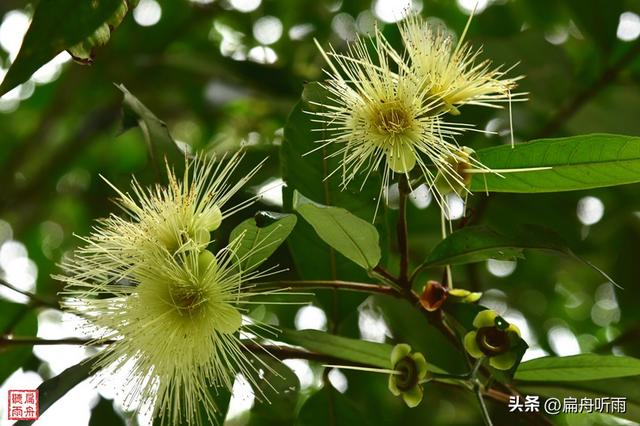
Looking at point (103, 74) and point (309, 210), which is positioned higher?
point (103, 74)

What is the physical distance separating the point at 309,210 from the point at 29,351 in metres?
0.81

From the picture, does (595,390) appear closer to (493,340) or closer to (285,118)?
(493,340)

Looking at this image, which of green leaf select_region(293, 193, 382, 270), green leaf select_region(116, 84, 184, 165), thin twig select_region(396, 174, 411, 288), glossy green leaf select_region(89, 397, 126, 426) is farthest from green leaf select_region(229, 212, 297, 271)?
glossy green leaf select_region(89, 397, 126, 426)

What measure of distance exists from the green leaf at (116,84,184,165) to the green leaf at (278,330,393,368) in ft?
1.11

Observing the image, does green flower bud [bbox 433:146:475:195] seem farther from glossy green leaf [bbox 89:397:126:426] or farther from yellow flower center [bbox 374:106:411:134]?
glossy green leaf [bbox 89:397:126:426]

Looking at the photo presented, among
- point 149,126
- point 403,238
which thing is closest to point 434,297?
point 403,238

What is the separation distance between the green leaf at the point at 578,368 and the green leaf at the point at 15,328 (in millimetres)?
877

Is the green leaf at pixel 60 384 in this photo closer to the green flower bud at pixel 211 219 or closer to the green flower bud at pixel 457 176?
the green flower bud at pixel 211 219

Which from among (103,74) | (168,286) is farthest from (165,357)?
(103,74)

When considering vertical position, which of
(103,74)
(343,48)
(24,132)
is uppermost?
(24,132)

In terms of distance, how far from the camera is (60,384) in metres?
1.10

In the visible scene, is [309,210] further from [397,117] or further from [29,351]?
[29,351]

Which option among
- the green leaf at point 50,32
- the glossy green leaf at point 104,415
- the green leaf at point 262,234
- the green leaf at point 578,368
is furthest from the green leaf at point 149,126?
the green leaf at point 578,368

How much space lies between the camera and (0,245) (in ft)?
8.09
